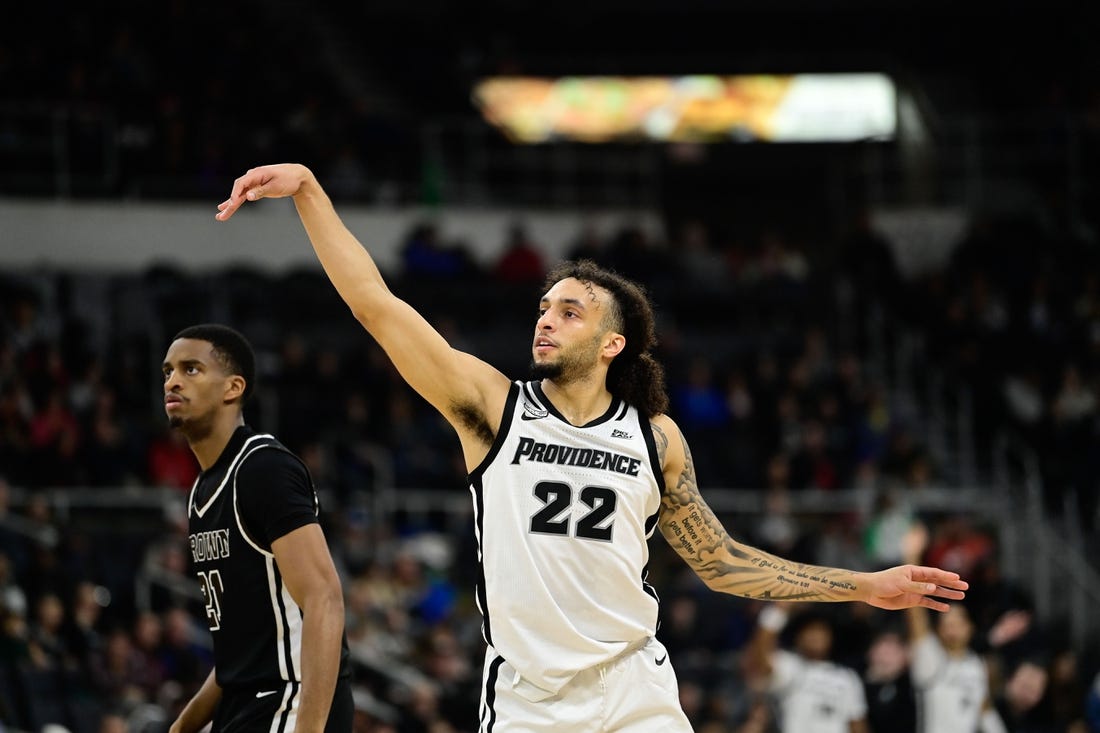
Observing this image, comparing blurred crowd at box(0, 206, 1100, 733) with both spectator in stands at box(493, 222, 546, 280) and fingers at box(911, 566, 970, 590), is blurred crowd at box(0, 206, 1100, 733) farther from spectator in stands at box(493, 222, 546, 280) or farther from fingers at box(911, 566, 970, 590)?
fingers at box(911, 566, 970, 590)

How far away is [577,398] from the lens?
19.5 ft

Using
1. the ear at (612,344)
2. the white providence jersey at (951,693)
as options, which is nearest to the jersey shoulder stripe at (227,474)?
the ear at (612,344)

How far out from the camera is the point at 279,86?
2269 cm

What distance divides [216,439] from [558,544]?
135cm

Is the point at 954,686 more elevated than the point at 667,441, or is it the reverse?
the point at 667,441

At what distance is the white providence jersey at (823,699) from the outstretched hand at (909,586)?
739 cm

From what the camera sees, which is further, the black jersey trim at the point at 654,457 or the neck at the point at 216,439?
the neck at the point at 216,439

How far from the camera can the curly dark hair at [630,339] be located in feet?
20.0

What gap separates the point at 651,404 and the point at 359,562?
9413 millimetres

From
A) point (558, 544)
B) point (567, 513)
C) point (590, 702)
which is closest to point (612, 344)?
point (567, 513)

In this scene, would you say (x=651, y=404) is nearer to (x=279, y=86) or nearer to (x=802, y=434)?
(x=802, y=434)

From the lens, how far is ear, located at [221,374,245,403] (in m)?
6.05

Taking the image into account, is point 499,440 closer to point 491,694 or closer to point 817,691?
point 491,694

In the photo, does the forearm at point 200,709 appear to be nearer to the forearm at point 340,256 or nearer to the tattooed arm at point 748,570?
the forearm at point 340,256
